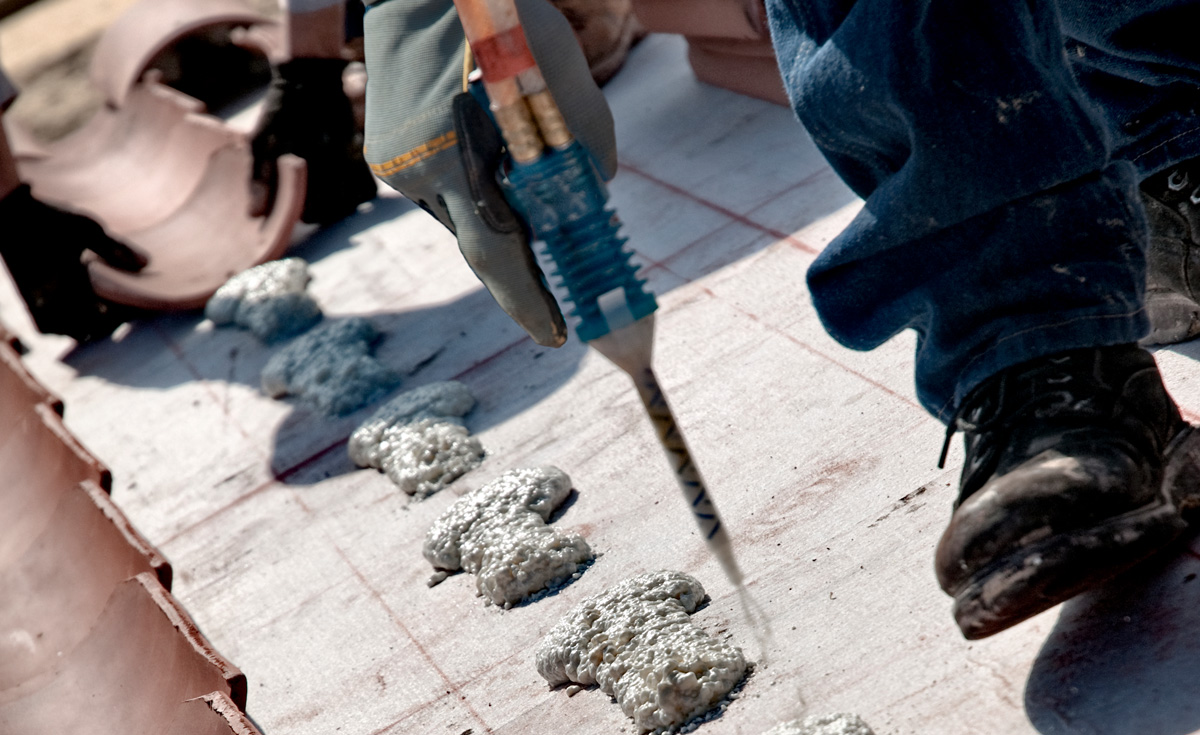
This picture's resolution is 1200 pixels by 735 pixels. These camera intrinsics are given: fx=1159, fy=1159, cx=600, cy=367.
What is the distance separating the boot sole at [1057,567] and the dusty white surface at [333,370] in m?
2.15

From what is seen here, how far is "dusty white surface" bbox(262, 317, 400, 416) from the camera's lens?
10.9 ft

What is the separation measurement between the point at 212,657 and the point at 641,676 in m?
0.75

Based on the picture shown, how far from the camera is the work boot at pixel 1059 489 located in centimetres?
145

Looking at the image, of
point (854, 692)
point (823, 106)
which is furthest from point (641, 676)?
point (823, 106)

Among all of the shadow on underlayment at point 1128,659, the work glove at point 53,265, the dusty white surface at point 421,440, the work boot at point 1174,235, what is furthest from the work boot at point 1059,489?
the work glove at point 53,265

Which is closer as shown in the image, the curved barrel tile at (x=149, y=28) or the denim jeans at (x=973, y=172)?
the denim jeans at (x=973, y=172)

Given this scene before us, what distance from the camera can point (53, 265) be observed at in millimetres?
4434

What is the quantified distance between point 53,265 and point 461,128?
332cm

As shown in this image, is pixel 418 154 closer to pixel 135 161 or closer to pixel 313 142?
pixel 313 142

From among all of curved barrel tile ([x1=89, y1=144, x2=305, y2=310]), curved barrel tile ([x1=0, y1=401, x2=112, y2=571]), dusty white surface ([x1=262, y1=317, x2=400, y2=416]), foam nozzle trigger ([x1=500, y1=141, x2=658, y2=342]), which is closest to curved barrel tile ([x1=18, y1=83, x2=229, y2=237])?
curved barrel tile ([x1=89, y1=144, x2=305, y2=310])

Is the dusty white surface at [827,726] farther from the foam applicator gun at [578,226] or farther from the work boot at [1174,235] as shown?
the work boot at [1174,235]

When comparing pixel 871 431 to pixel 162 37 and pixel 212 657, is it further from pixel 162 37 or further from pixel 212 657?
pixel 162 37

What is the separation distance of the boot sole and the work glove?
385 cm

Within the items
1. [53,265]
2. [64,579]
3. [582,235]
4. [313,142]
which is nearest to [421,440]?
[64,579]
